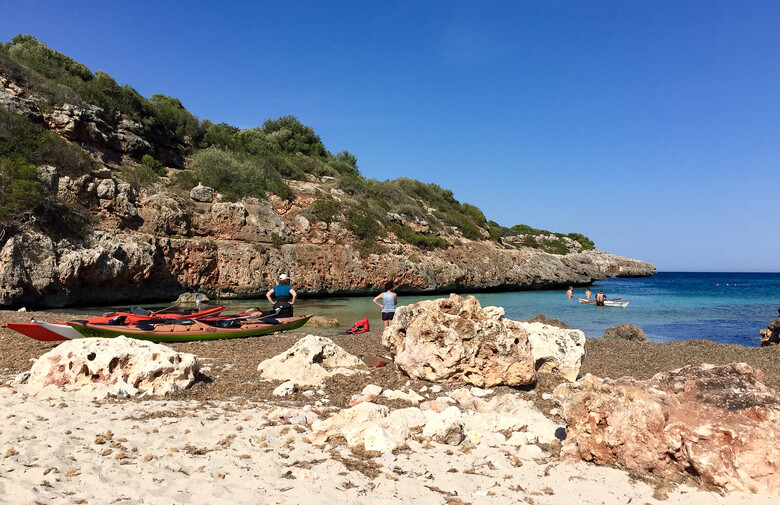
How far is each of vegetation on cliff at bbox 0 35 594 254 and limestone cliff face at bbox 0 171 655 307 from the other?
1.40 metres

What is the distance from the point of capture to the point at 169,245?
26.0 meters

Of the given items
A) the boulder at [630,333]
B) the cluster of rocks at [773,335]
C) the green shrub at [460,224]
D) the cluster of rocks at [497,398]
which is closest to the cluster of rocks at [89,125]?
the cluster of rocks at [497,398]

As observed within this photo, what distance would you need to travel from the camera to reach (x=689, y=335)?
19.3 metres

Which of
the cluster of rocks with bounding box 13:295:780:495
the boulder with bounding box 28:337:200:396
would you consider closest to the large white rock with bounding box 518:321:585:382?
the cluster of rocks with bounding box 13:295:780:495

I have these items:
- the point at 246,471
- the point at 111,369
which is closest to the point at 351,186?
the point at 111,369

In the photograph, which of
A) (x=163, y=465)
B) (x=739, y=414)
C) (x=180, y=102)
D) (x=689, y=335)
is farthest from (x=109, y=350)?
(x=180, y=102)

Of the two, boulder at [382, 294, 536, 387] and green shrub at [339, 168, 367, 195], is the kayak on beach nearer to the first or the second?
boulder at [382, 294, 536, 387]

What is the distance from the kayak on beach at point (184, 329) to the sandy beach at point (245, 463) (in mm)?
4502

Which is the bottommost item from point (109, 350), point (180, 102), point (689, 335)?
point (689, 335)

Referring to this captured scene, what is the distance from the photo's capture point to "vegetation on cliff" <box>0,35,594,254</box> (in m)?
22.8

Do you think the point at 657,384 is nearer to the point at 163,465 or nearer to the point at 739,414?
the point at 739,414

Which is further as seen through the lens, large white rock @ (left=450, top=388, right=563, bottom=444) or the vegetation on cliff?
the vegetation on cliff

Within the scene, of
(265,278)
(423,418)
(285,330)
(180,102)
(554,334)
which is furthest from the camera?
(180,102)

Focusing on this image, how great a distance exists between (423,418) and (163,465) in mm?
2955
